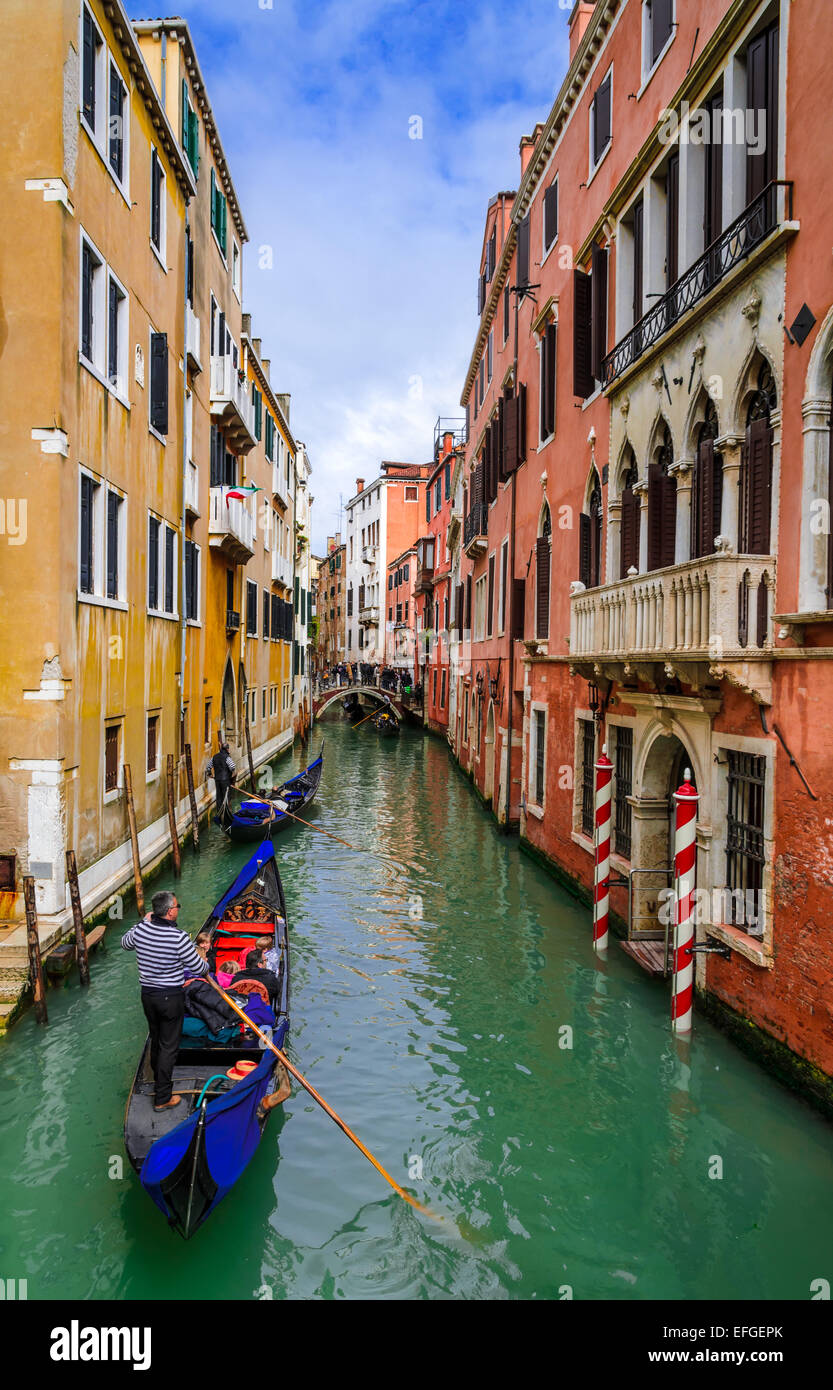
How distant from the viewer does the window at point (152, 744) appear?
1186 cm

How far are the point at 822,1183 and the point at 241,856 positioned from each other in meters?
9.89

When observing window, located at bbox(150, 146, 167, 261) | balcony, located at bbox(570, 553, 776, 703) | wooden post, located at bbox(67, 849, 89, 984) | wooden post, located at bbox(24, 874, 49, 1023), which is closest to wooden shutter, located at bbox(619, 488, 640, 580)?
balcony, located at bbox(570, 553, 776, 703)

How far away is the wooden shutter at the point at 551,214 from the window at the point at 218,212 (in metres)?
6.39

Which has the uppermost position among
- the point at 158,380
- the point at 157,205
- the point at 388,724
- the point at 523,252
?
the point at 523,252

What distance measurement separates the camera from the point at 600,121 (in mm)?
10188

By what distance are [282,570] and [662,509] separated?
19591mm

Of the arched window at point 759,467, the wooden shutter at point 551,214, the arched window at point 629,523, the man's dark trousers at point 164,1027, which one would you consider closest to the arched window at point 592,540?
the arched window at point 629,523

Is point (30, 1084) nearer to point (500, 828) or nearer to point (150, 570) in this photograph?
point (150, 570)

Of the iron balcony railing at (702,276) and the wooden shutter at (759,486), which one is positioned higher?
the iron balcony railing at (702,276)

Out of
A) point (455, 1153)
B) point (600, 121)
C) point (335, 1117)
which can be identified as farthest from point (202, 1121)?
point (600, 121)

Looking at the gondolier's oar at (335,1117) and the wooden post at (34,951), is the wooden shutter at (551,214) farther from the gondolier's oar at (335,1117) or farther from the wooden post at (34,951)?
the gondolier's oar at (335,1117)

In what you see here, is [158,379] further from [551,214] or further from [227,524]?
[551,214]
